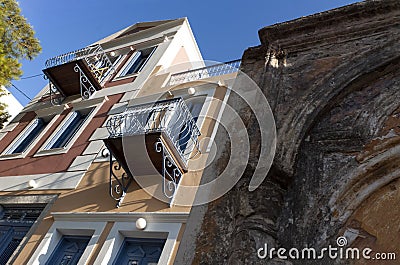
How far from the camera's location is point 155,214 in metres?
6.18

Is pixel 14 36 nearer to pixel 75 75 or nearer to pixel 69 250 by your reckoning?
pixel 75 75

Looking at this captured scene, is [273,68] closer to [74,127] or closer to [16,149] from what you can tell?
[74,127]

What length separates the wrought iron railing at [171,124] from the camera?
7.24 metres

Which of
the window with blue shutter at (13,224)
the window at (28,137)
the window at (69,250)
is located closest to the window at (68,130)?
the window at (28,137)

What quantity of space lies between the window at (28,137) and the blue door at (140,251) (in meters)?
5.44

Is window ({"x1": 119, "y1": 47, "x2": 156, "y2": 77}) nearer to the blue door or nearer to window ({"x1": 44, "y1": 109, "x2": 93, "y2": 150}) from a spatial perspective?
window ({"x1": 44, "y1": 109, "x2": 93, "y2": 150})

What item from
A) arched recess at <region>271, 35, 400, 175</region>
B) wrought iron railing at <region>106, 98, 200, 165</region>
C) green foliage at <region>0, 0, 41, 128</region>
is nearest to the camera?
arched recess at <region>271, 35, 400, 175</region>

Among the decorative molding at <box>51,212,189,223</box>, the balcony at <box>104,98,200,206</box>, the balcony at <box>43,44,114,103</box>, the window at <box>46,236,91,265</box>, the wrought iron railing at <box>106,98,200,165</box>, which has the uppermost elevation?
the balcony at <box>43,44,114,103</box>

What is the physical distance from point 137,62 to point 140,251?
7.72 meters

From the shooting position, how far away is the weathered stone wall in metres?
3.09

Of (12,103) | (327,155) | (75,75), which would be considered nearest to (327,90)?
(327,155)

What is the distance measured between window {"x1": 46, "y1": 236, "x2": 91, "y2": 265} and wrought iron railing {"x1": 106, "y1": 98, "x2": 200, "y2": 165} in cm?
209

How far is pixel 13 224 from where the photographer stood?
7910 millimetres

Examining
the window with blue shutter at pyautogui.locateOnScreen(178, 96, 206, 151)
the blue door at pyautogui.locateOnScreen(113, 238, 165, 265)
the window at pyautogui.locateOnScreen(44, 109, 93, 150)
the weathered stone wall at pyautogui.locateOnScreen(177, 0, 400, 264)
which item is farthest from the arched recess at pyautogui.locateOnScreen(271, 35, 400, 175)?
the window at pyautogui.locateOnScreen(44, 109, 93, 150)
